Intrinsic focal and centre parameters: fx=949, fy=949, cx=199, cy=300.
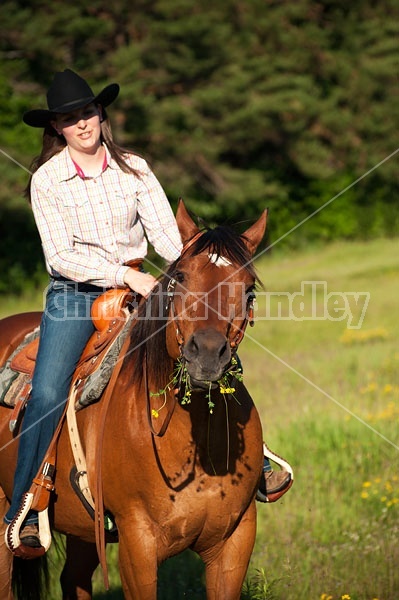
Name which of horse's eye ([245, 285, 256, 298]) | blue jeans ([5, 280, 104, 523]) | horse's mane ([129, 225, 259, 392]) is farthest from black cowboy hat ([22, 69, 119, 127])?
horse's eye ([245, 285, 256, 298])

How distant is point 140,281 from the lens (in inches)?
205

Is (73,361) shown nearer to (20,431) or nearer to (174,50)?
(20,431)

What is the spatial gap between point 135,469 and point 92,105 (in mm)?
2217

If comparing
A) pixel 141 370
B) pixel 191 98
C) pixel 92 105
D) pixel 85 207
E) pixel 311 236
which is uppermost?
pixel 191 98

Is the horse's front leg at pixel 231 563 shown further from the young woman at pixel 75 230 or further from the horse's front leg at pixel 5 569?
the horse's front leg at pixel 5 569

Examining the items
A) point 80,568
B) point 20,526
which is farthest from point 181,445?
point 80,568

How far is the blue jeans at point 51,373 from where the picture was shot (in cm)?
549

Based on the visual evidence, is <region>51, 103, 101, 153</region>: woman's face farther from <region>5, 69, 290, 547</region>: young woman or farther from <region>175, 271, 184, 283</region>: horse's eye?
<region>175, 271, 184, 283</region>: horse's eye

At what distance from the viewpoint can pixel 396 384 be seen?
13141 mm

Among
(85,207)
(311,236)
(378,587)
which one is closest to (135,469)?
(85,207)

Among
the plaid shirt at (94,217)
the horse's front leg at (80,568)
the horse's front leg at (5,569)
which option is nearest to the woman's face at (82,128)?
the plaid shirt at (94,217)

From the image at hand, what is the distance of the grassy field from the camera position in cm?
705

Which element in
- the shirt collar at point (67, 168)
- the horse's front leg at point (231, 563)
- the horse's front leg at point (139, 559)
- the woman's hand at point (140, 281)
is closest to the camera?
the horse's front leg at point (139, 559)

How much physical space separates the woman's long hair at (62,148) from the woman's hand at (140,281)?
0.79 m
